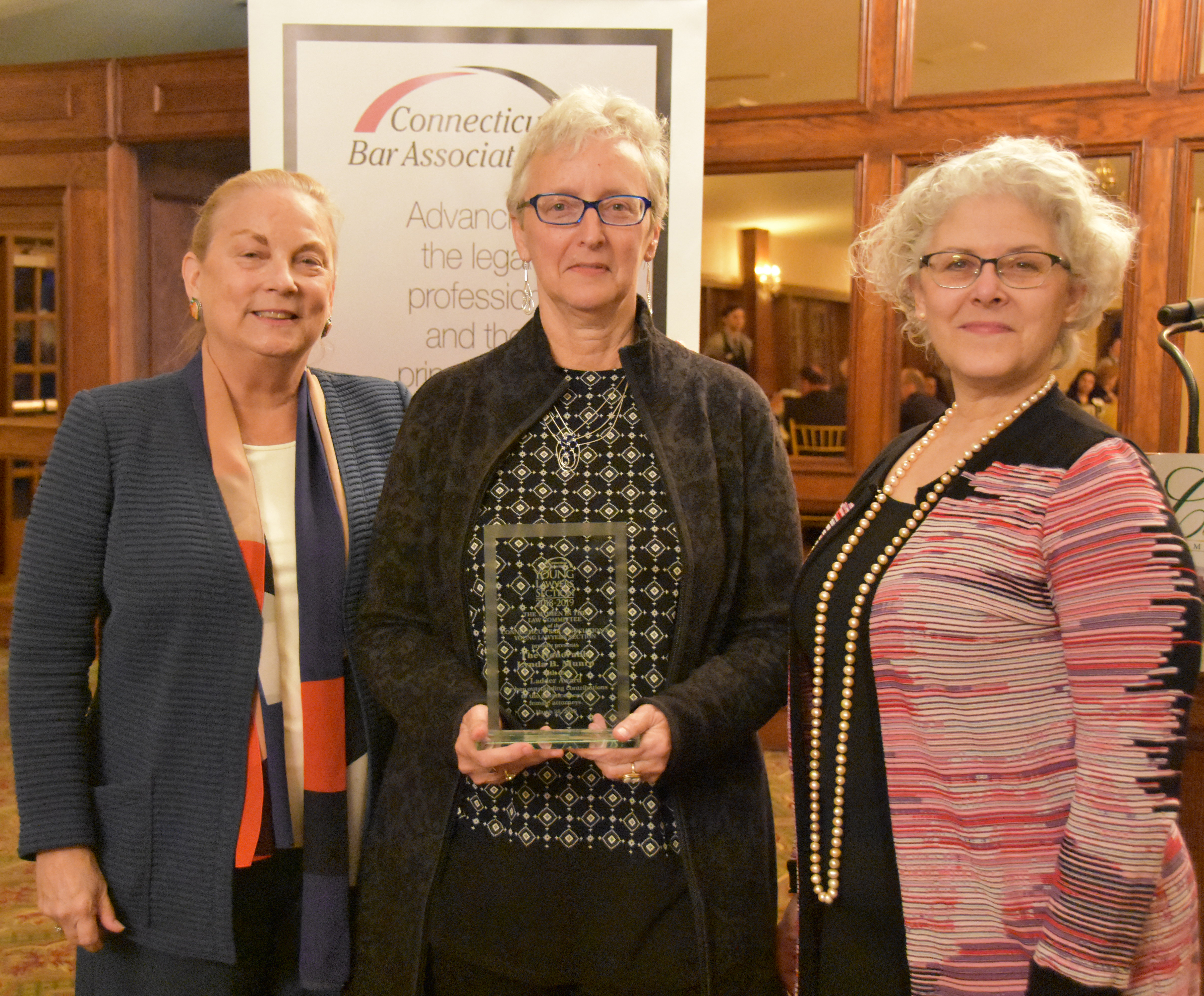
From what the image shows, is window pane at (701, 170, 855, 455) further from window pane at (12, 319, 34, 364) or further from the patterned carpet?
window pane at (12, 319, 34, 364)

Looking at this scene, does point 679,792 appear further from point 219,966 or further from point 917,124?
point 917,124

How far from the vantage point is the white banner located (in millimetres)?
2654

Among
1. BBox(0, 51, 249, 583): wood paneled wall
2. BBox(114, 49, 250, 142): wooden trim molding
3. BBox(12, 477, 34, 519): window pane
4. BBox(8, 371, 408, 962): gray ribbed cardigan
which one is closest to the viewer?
BBox(8, 371, 408, 962): gray ribbed cardigan

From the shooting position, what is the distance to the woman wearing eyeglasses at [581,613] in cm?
145

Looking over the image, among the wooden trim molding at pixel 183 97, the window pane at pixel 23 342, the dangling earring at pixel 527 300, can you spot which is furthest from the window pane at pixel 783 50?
the window pane at pixel 23 342

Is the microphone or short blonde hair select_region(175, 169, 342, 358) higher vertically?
short blonde hair select_region(175, 169, 342, 358)

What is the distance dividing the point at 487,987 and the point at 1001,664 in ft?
2.75

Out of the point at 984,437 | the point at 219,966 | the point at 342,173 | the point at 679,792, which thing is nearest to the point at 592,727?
the point at 679,792

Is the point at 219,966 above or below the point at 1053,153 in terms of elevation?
below

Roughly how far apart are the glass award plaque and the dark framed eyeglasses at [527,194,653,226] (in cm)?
45

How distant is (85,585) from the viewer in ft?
5.23

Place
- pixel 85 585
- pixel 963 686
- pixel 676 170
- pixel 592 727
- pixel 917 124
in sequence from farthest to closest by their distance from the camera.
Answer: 1. pixel 917 124
2. pixel 676 170
3. pixel 85 585
4. pixel 592 727
5. pixel 963 686

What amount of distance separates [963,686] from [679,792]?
436mm

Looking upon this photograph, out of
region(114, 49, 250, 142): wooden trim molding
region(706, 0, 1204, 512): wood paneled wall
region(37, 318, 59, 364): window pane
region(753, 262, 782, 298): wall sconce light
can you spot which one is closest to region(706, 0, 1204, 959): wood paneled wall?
region(706, 0, 1204, 512): wood paneled wall
